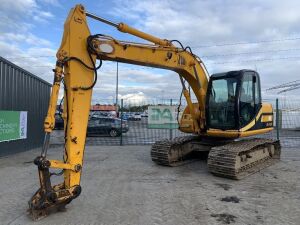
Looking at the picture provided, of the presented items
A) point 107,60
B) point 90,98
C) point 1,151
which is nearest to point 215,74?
point 107,60

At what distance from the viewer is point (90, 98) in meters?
6.66

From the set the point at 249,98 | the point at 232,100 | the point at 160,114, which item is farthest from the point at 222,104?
the point at 160,114

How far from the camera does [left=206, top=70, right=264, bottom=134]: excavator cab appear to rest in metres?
9.88

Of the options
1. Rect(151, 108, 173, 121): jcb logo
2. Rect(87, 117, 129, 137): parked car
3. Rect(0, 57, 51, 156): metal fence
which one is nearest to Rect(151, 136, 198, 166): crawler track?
Rect(151, 108, 173, 121): jcb logo

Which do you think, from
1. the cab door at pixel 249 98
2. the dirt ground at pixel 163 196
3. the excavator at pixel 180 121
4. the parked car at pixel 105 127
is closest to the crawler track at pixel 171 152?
the excavator at pixel 180 121

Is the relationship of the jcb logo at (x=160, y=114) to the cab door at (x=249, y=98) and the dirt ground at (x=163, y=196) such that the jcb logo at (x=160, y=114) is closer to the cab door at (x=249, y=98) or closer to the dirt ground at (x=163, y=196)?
the dirt ground at (x=163, y=196)

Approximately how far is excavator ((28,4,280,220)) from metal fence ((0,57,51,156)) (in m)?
6.10

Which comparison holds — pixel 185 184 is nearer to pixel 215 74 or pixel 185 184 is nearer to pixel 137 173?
pixel 137 173

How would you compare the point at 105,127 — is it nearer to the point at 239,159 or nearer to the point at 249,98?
the point at 249,98

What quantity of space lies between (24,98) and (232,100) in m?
8.93

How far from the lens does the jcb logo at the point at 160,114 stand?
54.2ft

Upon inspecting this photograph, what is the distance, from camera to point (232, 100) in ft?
32.7

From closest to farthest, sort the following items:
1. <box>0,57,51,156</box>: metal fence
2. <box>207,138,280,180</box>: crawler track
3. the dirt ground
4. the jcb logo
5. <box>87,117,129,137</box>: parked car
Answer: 1. the dirt ground
2. <box>207,138,280,180</box>: crawler track
3. <box>0,57,51,156</box>: metal fence
4. the jcb logo
5. <box>87,117,129,137</box>: parked car

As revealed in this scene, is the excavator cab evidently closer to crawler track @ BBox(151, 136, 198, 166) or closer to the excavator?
the excavator
